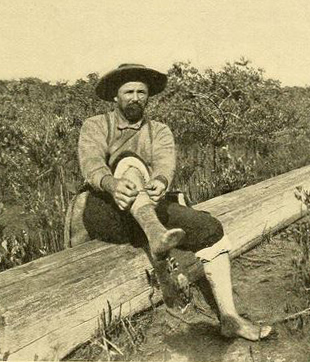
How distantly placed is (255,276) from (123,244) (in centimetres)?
124

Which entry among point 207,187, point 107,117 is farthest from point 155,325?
point 207,187

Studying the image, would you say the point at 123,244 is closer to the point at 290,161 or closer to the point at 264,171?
the point at 264,171

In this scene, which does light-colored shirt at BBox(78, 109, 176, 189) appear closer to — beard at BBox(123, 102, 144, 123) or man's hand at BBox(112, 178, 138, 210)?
beard at BBox(123, 102, 144, 123)

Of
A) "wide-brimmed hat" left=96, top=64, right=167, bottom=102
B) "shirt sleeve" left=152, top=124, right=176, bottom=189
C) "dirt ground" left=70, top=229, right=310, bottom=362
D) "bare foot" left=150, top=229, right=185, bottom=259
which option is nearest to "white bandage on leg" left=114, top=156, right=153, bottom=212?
"shirt sleeve" left=152, top=124, right=176, bottom=189

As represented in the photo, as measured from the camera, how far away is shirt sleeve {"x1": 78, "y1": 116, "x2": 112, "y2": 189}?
3.19m

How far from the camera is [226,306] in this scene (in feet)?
9.77

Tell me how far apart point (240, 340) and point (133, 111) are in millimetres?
1562

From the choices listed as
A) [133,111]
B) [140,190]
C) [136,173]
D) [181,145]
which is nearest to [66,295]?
[140,190]

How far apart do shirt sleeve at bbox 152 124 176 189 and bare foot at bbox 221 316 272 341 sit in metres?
0.93

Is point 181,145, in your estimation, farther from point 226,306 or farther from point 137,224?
point 226,306

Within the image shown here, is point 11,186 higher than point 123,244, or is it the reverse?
point 11,186

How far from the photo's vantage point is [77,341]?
9.20 ft

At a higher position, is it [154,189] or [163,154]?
[163,154]

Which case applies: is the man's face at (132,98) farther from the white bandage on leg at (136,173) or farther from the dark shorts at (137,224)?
the dark shorts at (137,224)
